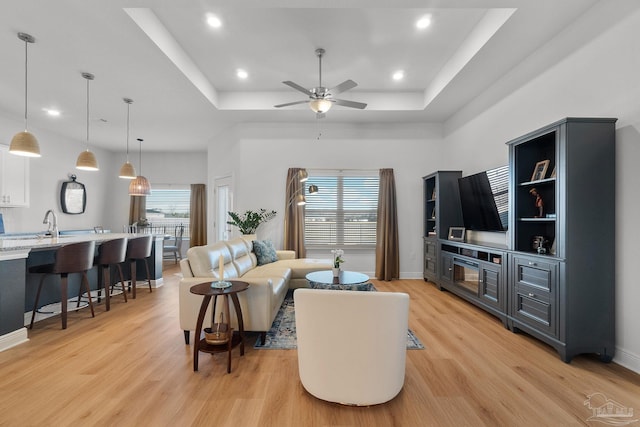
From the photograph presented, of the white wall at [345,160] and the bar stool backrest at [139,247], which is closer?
the bar stool backrest at [139,247]

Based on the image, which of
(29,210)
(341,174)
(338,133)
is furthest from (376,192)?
(29,210)

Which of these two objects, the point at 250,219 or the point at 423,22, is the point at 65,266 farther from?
the point at 423,22

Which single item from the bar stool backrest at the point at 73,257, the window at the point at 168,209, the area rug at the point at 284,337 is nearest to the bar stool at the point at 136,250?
the bar stool backrest at the point at 73,257

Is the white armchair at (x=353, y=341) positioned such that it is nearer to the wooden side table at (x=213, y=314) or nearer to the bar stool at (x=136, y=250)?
the wooden side table at (x=213, y=314)

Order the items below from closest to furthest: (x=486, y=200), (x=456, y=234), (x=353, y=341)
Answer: (x=353, y=341)
(x=486, y=200)
(x=456, y=234)

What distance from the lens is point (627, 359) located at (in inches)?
96.9

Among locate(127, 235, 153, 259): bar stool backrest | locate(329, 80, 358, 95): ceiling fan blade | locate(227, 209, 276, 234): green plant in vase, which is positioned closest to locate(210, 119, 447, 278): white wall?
locate(227, 209, 276, 234): green plant in vase

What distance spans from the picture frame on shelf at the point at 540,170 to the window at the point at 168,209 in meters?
8.07

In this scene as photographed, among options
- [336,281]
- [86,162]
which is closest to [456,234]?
[336,281]

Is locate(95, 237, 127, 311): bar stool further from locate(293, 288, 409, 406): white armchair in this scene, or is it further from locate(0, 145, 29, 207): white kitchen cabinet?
locate(293, 288, 409, 406): white armchair

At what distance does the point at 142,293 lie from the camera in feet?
15.8

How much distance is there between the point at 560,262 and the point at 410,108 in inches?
141

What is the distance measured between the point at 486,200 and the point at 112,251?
5090mm

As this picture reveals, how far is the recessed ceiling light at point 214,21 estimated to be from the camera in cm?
325
